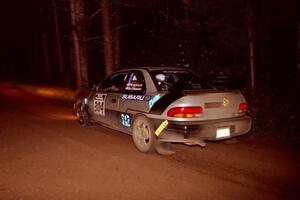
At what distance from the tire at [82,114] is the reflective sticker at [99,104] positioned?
686mm

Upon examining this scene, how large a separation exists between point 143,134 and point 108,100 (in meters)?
1.61

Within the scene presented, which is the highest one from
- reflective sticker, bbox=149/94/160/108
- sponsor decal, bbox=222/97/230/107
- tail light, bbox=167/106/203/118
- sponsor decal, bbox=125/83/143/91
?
sponsor decal, bbox=125/83/143/91

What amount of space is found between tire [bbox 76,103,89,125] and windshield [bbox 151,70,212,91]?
298 centimetres

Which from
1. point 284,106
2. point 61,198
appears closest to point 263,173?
point 61,198

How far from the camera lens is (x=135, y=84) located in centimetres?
750

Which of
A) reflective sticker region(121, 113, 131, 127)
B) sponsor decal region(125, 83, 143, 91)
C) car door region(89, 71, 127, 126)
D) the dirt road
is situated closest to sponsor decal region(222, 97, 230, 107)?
the dirt road

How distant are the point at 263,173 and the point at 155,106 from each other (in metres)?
2.26

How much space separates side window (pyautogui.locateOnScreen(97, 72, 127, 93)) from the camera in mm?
8086

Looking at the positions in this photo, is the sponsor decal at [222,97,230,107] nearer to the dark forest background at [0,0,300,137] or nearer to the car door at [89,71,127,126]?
the dark forest background at [0,0,300,137]

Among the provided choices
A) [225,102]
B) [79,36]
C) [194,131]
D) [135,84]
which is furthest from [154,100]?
[79,36]

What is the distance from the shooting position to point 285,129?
868 cm

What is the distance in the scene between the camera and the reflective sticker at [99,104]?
8530 mm

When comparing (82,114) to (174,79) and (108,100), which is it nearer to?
(108,100)

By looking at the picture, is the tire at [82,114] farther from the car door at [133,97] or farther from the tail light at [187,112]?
the tail light at [187,112]
